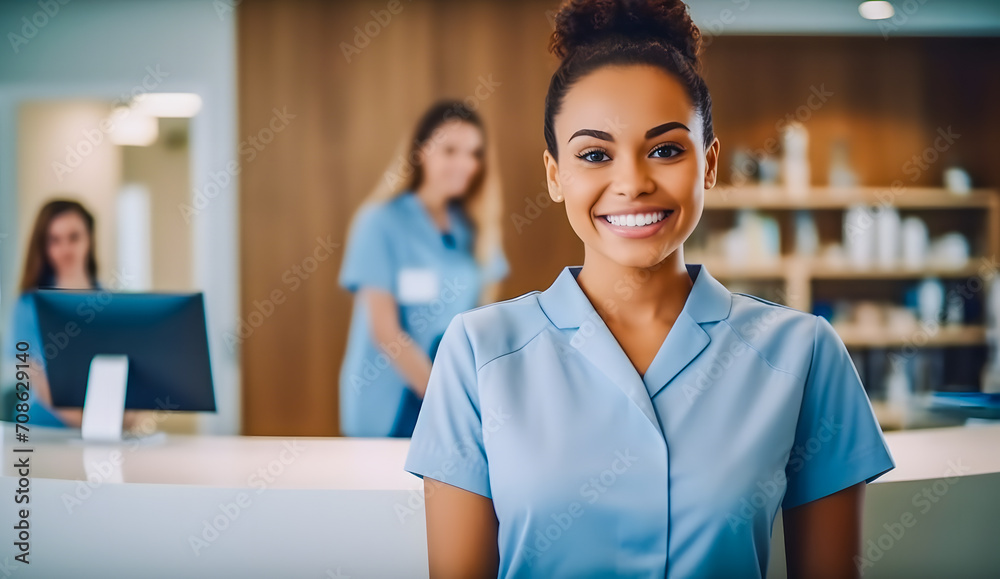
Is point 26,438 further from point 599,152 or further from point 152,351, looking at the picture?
point 599,152

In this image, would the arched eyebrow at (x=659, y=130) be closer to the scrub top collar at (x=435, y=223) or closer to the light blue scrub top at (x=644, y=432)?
the light blue scrub top at (x=644, y=432)

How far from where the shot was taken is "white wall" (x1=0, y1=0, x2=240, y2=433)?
3324 millimetres

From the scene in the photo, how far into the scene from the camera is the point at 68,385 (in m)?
1.92

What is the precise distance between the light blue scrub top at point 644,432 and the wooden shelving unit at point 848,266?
2588 millimetres

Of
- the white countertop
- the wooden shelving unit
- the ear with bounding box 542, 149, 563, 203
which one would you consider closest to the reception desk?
the white countertop

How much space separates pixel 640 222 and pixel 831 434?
39 centimetres

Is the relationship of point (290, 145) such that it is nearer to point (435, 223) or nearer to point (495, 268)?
point (435, 223)

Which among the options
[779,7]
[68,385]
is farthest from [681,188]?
[779,7]

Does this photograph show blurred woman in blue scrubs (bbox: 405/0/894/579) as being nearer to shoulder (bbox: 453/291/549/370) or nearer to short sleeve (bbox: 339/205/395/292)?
shoulder (bbox: 453/291/549/370)

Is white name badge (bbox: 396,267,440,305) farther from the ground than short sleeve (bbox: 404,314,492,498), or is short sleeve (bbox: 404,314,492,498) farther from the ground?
white name badge (bbox: 396,267,440,305)

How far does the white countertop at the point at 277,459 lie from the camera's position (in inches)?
57.1

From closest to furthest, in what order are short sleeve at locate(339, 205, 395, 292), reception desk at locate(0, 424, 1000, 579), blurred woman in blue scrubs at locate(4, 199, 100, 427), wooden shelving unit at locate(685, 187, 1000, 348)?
reception desk at locate(0, 424, 1000, 579) < blurred woman in blue scrubs at locate(4, 199, 100, 427) < short sleeve at locate(339, 205, 395, 292) < wooden shelving unit at locate(685, 187, 1000, 348)

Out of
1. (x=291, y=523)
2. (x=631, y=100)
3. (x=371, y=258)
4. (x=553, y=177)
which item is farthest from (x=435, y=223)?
(x=631, y=100)

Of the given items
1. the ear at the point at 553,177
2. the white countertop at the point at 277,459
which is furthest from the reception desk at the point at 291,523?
the ear at the point at 553,177
